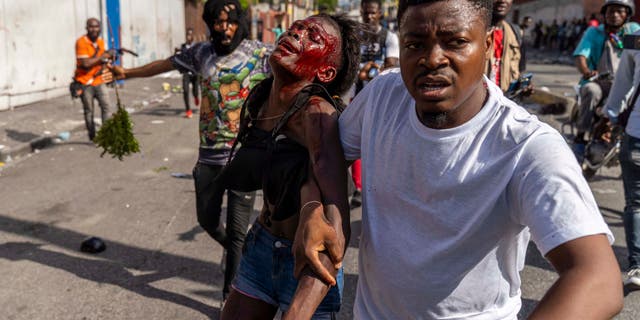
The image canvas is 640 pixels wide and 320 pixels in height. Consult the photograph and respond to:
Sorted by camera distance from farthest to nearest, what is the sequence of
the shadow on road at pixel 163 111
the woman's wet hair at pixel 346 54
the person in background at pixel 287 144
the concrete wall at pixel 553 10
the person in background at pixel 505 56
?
1. the concrete wall at pixel 553 10
2. the shadow on road at pixel 163 111
3. the person in background at pixel 505 56
4. the woman's wet hair at pixel 346 54
5. the person in background at pixel 287 144

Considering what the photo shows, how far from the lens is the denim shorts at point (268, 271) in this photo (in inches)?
97.8

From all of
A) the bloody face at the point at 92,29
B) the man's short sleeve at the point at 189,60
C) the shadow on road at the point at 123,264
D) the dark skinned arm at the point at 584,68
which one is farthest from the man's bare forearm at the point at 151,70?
the bloody face at the point at 92,29

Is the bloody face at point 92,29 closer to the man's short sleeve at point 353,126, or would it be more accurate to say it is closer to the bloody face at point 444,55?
the man's short sleeve at point 353,126

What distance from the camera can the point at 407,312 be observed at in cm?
173

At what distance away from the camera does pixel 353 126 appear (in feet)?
6.31

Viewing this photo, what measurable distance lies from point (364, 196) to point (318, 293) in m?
0.32

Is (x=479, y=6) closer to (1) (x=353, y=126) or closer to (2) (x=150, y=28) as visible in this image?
(1) (x=353, y=126)

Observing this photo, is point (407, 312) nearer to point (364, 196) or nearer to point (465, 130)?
point (364, 196)

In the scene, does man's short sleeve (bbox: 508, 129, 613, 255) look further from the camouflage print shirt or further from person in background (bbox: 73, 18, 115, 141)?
person in background (bbox: 73, 18, 115, 141)

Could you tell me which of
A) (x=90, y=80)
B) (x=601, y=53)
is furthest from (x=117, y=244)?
(x=601, y=53)

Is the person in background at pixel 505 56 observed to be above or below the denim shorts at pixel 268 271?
above

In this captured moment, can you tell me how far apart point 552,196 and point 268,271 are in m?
1.43

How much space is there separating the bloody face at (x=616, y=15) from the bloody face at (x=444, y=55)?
5.58m

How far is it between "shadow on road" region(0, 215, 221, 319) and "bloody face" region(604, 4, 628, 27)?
468 centimetres
